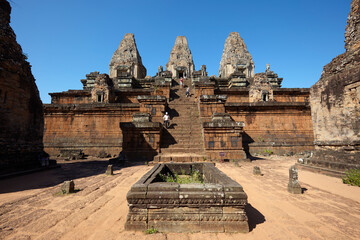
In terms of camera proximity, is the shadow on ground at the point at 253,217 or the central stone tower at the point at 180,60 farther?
the central stone tower at the point at 180,60

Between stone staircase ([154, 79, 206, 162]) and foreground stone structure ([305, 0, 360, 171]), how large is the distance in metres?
4.69

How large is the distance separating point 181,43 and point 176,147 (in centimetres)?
3285

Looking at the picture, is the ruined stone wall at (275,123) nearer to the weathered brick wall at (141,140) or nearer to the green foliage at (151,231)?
the weathered brick wall at (141,140)

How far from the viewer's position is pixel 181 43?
118 ft

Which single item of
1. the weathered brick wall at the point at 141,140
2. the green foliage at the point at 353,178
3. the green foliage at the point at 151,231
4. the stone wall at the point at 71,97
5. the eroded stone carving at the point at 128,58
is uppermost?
the eroded stone carving at the point at 128,58

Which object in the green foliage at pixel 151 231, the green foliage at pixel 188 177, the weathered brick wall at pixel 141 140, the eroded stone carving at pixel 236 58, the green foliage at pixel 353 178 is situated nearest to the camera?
the green foliage at pixel 151 231

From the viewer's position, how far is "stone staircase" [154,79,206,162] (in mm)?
7621

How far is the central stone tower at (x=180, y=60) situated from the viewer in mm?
31995

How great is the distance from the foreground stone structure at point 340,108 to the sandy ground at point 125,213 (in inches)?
64.6

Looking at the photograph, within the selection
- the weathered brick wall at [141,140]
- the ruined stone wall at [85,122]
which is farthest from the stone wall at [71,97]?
the weathered brick wall at [141,140]

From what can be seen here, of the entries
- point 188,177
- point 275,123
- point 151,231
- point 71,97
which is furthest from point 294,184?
point 71,97

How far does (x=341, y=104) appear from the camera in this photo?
232 inches

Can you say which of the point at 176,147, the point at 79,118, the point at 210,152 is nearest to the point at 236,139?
the point at 210,152

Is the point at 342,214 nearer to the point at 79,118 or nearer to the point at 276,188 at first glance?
the point at 276,188
